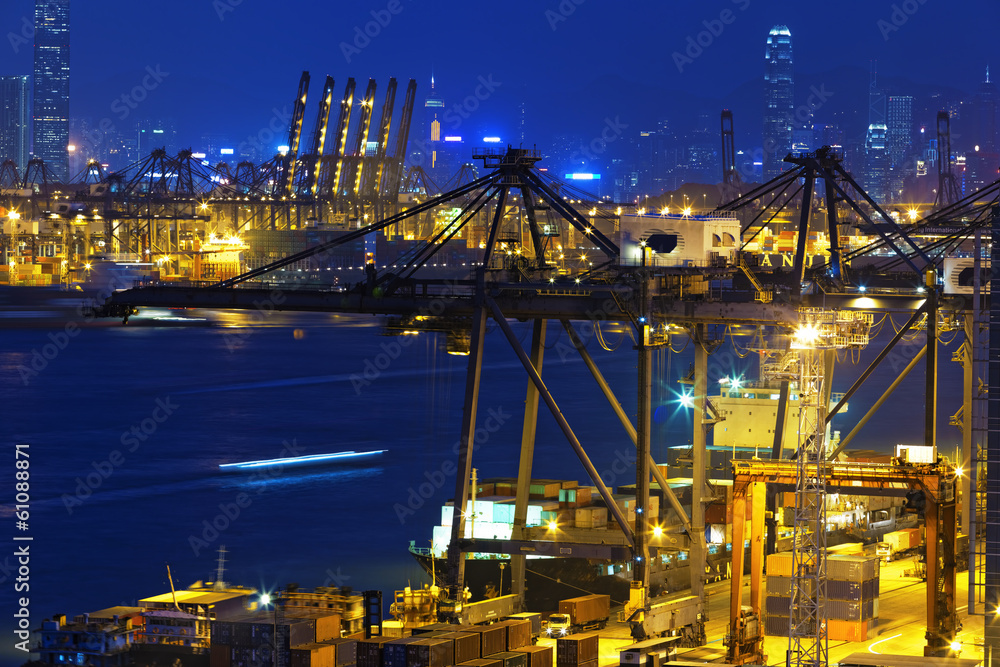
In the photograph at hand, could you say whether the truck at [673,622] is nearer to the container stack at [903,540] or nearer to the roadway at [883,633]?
the roadway at [883,633]

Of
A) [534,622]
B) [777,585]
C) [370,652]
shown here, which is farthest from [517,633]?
[777,585]

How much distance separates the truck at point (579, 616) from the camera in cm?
2390

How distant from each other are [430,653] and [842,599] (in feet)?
24.3

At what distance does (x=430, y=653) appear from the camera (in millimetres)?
20438

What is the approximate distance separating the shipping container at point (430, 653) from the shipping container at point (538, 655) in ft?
4.03

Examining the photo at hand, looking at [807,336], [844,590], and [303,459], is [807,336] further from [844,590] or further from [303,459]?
[303,459]

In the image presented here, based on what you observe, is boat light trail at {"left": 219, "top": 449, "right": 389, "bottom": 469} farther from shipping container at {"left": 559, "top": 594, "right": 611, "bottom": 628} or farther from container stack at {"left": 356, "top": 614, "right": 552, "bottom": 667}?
container stack at {"left": 356, "top": 614, "right": 552, "bottom": 667}

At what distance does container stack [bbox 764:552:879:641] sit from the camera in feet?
76.4

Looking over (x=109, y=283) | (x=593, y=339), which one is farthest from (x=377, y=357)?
(x=109, y=283)

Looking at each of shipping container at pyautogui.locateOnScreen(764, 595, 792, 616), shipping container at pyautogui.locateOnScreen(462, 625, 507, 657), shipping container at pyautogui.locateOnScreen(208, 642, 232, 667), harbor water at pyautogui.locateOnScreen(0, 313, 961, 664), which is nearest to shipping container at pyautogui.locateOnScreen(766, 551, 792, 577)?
shipping container at pyautogui.locateOnScreen(764, 595, 792, 616)

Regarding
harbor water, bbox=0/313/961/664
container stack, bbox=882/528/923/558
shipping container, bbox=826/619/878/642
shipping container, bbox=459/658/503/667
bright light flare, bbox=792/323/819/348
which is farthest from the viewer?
harbor water, bbox=0/313/961/664

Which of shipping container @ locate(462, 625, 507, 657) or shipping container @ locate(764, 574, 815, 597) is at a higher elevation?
shipping container @ locate(764, 574, 815, 597)

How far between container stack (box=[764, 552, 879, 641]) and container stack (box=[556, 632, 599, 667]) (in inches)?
146

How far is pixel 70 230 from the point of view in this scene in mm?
137750
